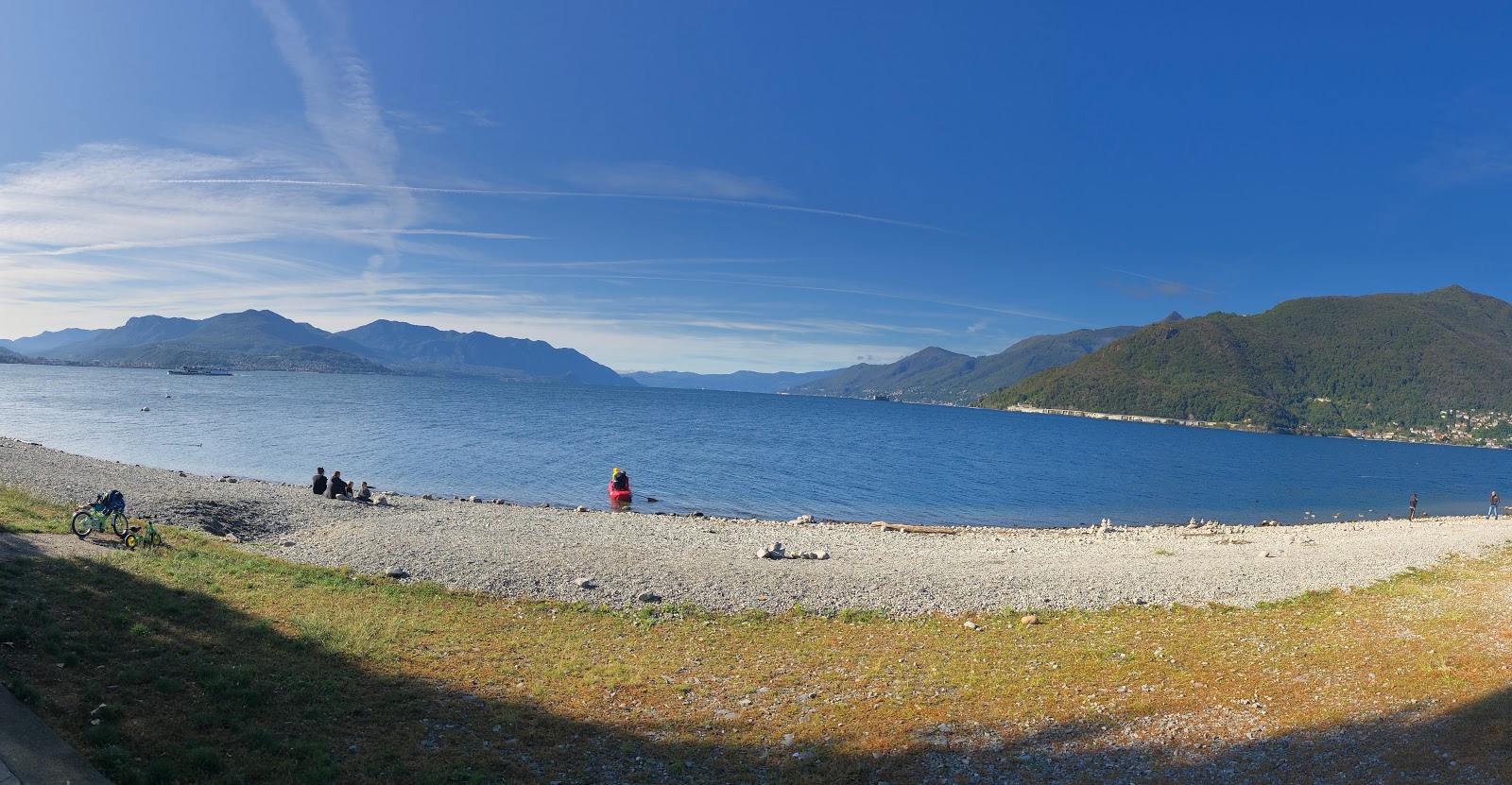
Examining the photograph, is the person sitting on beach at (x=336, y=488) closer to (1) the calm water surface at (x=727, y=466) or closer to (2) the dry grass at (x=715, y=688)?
(1) the calm water surface at (x=727, y=466)

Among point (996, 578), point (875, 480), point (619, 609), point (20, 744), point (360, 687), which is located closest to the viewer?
point (20, 744)

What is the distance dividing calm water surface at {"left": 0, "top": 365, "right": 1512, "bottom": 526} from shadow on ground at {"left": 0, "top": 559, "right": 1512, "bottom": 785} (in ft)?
106

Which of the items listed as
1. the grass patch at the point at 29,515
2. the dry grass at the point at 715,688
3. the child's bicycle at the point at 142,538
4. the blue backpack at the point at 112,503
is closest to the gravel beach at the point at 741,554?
the dry grass at the point at 715,688

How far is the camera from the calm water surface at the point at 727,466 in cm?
5062

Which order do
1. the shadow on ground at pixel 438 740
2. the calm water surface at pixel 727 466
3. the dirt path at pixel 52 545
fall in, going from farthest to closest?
1. the calm water surface at pixel 727 466
2. the dirt path at pixel 52 545
3. the shadow on ground at pixel 438 740

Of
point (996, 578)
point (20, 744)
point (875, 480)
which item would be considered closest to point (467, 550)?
point (20, 744)

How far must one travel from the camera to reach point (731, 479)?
58969 mm

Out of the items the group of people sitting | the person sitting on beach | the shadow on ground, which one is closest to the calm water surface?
the group of people sitting

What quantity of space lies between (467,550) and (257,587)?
728 centimetres

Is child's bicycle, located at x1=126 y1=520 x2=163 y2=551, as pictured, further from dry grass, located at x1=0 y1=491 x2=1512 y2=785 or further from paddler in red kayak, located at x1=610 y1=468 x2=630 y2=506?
paddler in red kayak, located at x1=610 y1=468 x2=630 y2=506

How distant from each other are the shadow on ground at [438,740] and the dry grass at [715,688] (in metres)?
0.05

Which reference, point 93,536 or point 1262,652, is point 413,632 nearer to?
point 93,536

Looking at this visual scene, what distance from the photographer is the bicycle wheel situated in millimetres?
18812

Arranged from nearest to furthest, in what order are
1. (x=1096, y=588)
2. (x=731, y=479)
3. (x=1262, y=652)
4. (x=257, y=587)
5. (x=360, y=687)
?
(x=360, y=687), (x=1262, y=652), (x=257, y=587), (x=1096, y=588), (x=731, y=479)
